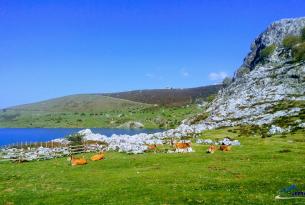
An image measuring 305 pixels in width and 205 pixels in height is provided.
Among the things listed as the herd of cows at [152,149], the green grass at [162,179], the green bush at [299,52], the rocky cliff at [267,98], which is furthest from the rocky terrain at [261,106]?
the green grass at [162,179]

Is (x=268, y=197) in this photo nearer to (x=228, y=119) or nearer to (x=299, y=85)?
(x=228, y=119)

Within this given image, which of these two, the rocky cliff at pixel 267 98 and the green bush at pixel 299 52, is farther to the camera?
the green bush at pixel 299 52

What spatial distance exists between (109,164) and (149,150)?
51.9 ft

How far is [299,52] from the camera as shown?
183625 millimetres

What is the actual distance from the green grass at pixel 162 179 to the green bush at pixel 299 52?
127832 mm

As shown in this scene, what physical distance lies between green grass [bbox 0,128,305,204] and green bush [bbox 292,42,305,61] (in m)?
128

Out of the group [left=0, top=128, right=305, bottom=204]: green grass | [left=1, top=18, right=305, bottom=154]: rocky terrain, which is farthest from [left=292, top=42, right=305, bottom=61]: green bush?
[left=0, top=128, right=305, bottom=204]: green grass

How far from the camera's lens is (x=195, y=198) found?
1304 inches

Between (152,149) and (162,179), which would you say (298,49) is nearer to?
(152,149)

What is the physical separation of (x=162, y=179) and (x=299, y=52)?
520 ft

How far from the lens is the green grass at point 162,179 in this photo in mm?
34406

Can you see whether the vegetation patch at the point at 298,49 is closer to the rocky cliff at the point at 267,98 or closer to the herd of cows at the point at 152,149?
the rocky cliff at the point at 267,98

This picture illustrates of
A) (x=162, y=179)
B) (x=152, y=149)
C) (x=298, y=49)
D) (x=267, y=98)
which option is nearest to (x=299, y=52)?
(x=298, y=49)

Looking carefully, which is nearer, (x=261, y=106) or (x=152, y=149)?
(x=152, y=149)
